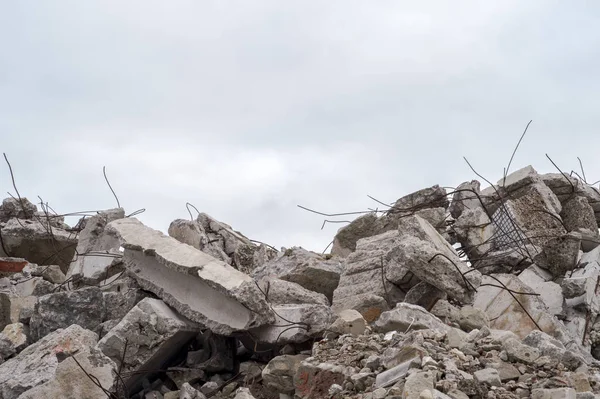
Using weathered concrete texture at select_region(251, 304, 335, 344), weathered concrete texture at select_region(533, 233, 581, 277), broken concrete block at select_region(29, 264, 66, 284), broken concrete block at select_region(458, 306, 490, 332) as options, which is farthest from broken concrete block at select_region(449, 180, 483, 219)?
broken concrete block at select_region(29, 264, 66, 284)

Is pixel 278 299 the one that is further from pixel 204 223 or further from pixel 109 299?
pixel 204 223

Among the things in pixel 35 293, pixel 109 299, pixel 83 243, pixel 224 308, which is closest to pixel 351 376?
pixel 224 308

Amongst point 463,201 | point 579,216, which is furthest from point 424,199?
point 579,216

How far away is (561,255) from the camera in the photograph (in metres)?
7.05

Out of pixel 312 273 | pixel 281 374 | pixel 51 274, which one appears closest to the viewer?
pixel 281 374

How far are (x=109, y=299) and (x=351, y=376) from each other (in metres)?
2.71

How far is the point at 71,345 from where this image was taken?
5469 mm

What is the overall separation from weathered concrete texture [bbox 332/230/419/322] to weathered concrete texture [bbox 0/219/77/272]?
4649 mm

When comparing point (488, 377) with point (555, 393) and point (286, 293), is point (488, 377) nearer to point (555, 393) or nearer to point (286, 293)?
point (555, 393)

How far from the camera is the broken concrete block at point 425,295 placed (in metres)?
6.05

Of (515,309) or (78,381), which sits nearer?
(78,381)

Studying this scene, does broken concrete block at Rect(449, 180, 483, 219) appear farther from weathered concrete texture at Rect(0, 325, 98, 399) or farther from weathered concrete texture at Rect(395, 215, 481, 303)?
weathered concrete texture at Rect(0, 325, 98, 399)

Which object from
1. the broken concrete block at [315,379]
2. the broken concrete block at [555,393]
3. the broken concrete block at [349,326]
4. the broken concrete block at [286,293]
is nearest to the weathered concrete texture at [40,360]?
the broken concrete block at [286,293]

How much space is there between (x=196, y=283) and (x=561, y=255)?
3.31 metres
